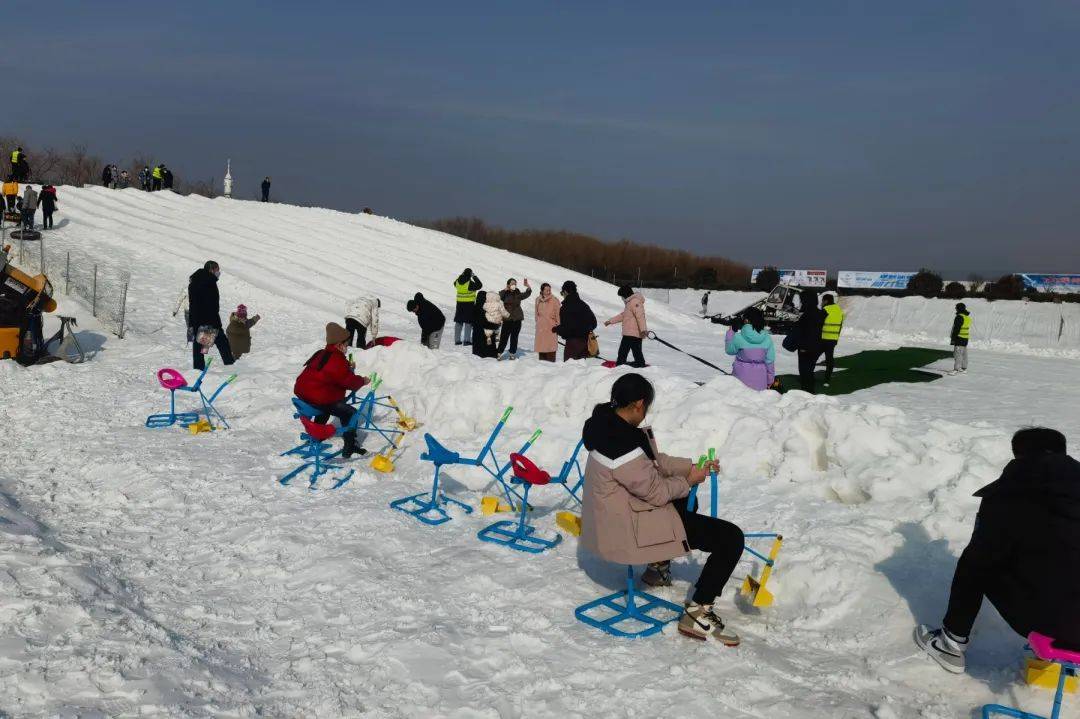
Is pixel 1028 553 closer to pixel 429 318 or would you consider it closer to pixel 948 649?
pixel 948 649

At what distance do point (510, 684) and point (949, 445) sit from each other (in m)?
4.09

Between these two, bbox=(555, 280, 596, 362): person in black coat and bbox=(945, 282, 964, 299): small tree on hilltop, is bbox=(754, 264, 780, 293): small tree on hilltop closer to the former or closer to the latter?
bbox=(945, 282, 964, 299): small tree on hilltop

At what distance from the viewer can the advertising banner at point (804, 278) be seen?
1689 inches

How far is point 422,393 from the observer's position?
9.05m

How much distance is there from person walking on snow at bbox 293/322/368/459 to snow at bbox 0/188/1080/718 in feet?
2.10

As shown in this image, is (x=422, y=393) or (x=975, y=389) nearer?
(x=422, y=393)

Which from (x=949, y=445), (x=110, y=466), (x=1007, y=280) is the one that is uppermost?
(x=1007, y=280)

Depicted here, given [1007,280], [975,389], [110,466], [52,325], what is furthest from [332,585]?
[1007,280]

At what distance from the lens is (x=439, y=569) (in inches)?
203

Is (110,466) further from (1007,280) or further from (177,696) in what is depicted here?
(1007,280)

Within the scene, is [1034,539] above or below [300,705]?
above

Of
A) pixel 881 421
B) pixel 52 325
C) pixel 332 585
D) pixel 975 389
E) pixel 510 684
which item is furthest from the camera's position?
pixel 975 389

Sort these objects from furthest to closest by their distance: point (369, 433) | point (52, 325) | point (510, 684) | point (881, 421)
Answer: point (52, 325)
point (369, 433)
point (881, 421)
point (510, 684)

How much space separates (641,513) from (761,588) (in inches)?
42.2
